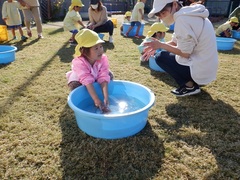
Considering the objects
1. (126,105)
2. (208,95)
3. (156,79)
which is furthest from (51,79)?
(208,95)

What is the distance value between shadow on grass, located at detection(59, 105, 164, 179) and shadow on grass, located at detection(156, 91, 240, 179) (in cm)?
26

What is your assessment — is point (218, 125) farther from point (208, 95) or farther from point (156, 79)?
point (156, 79)

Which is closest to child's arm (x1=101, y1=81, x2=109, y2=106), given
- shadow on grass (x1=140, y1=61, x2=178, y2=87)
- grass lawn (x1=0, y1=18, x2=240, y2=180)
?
grass lawn (x1=0, y1=18, x2=240, y2=180)

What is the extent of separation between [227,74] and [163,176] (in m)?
2.33

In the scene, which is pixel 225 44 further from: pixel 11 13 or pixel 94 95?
pixel 11 13

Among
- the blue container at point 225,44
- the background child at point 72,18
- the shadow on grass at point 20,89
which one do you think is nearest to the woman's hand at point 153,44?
the shadow on grass at point 20,89

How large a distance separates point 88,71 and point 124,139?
2.30 ft

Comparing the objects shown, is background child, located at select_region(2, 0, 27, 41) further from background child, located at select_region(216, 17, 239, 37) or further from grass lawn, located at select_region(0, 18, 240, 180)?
background child, located at select_region(216, 17, 239, 37)

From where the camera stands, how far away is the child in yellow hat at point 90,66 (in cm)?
192

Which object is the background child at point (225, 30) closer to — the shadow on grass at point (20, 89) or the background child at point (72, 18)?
the background child at point (72, 18)

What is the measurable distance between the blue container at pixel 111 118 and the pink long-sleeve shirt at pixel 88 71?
0.09 meters

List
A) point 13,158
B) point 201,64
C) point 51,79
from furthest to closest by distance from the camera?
point 51,79 → point 201,64 → point 13,158

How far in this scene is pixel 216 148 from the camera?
165 cm

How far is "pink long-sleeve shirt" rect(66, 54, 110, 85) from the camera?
76.9 inches
